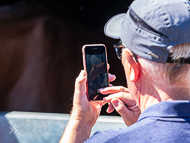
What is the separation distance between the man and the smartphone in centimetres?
38

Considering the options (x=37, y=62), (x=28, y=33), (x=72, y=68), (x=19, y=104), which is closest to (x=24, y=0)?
(x=28, y=33)

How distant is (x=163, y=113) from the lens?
593 mm

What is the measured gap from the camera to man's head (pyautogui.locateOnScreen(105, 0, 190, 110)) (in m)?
0.61

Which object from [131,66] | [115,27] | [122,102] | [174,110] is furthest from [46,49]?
[174,110]

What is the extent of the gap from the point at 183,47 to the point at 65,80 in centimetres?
187

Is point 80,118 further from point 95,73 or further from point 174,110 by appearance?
point 174,110

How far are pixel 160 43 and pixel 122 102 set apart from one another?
1.72 feet

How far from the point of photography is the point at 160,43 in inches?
24.1

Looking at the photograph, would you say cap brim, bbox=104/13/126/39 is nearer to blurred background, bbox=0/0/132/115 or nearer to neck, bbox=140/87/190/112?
neck, bbox=140/87/190/112

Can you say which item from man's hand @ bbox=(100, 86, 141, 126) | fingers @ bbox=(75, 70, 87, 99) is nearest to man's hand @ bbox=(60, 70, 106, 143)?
fingers @ bbox=(75, 70, 87, 99)

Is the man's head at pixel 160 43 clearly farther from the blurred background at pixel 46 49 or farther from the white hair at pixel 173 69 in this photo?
the blurred background at pixel 46 49

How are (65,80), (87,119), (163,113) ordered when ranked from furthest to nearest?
(65,80)
(87,119)
(163,113)

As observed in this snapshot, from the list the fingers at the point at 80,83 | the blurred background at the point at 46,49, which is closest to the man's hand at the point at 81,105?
the fingers at the point at 80,83

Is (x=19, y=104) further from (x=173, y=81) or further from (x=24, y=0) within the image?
(x=173, y=81)
